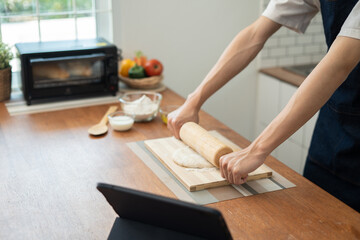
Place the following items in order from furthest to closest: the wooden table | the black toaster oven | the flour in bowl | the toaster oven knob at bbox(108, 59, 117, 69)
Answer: the toaster oven knob at bbox(108, 59, 117, 69), the black toaster oven, the flour in bowl, the wooden table

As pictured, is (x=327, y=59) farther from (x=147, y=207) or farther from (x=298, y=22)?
(x=147, y=207)

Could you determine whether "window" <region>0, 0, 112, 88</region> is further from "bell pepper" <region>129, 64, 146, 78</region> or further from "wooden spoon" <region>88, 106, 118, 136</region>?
"wooden spoon" <region>88, 106, 118, 136</region>

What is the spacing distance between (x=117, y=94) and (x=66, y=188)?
97cm

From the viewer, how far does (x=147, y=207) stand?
1.07 m

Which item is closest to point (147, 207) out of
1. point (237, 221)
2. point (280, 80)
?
point (237, 221)

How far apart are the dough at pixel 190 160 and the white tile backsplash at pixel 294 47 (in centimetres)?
157

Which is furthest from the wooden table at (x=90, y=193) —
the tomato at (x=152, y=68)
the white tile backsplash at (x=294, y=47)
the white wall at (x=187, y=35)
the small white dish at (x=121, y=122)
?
the white tile backsplash at (x=294, y=47)

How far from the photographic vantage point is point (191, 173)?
1590mm

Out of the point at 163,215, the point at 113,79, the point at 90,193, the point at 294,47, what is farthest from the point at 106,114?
the point at 294,47

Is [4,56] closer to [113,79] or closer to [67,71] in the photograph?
[67,71]

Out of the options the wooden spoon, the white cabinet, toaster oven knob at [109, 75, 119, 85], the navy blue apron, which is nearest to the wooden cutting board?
the wooden spoon

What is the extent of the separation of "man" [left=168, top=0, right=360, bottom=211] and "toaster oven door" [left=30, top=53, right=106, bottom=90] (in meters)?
0.64

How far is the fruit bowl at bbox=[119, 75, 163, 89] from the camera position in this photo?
245cm

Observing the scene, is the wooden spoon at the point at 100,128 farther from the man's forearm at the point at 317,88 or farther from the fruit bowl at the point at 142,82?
the man's forearm at the point at 317,88
